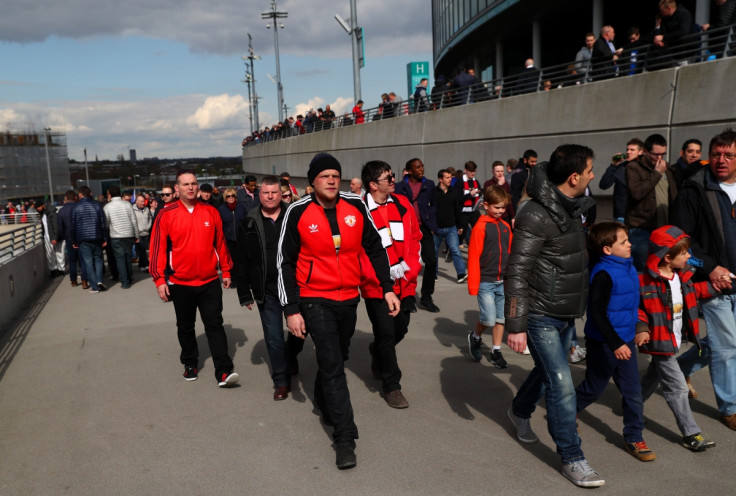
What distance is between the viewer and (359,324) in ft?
26.2

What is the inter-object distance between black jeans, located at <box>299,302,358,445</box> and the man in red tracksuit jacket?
1.76m

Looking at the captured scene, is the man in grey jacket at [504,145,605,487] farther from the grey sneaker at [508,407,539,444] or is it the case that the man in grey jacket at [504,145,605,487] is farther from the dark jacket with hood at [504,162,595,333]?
the grey sneaker at [508,407,539,444]

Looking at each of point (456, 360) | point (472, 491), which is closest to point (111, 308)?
point (456, 360)

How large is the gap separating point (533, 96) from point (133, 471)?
→ 1281 cm

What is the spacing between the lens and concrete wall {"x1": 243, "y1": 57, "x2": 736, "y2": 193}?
10.0 meters

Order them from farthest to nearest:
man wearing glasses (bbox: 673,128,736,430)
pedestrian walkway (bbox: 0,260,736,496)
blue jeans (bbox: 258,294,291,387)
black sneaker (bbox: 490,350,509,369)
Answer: black sneaker (bbox: 490,350,509,369) → blue jeans (bbox: 258,294,291,387) → man wearing glasses (bbox: 673,128,736,430) → pedestrian walkway (bbox: 0,260,736,496)

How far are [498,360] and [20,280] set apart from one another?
8604mm

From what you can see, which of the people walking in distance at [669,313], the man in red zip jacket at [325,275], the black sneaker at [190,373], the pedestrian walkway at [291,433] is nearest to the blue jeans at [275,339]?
the pedestrian walkway at [291,433]

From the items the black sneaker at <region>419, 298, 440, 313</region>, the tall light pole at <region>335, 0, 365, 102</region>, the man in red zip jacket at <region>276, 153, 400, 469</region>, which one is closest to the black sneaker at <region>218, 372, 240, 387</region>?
the man in red zip jacket at <region>276, 153, 400, 469</region>

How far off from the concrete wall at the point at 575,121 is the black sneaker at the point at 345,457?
28.2 ft

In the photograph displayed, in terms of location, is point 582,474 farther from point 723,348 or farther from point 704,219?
point 704,219

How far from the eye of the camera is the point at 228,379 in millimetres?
5656

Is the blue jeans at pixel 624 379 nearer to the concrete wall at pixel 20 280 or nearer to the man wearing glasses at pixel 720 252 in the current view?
the man wearing glasses at pixel 720 252

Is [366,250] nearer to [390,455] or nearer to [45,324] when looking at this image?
[390,455]
